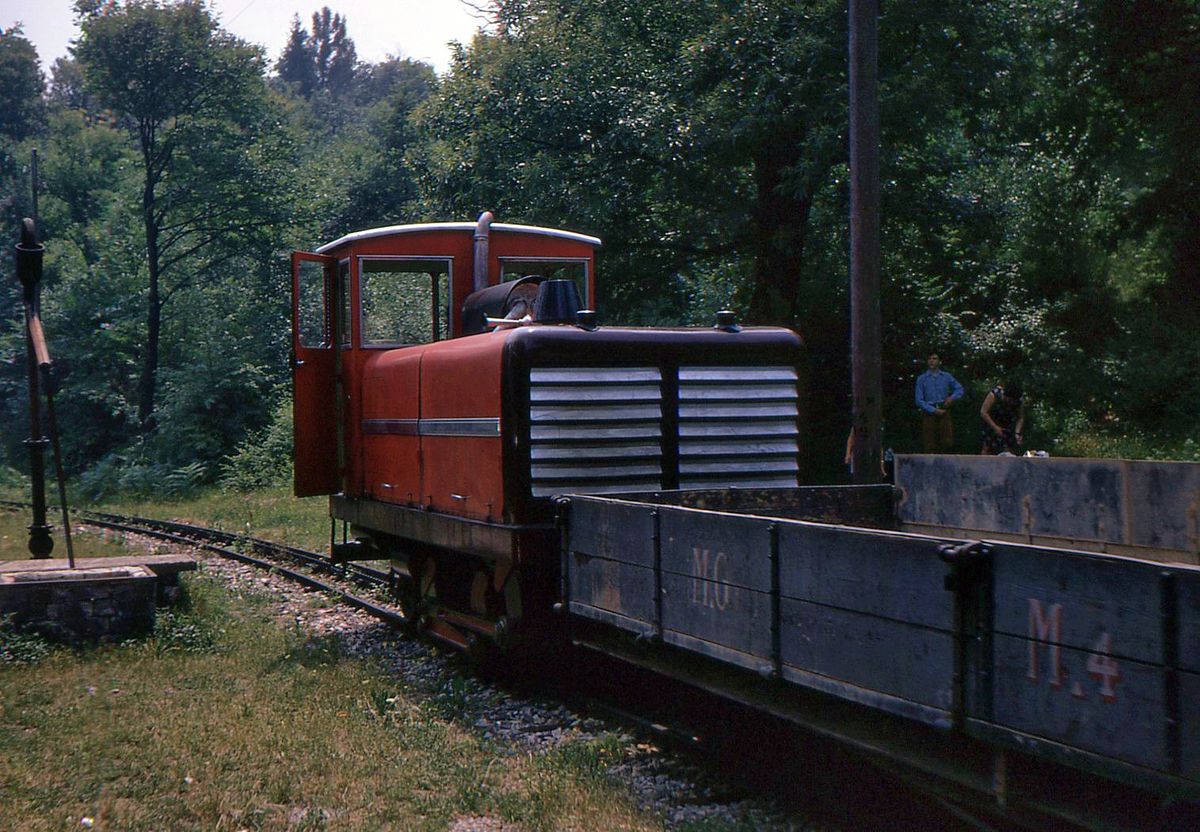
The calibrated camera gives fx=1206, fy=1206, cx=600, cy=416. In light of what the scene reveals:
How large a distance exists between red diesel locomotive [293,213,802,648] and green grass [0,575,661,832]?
1.04 m

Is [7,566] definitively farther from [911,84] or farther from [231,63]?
[231,63]

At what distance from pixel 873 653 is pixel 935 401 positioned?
1163cm

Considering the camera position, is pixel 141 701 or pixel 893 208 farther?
pixel 893 208

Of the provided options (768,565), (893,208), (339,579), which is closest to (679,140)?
(893,208)

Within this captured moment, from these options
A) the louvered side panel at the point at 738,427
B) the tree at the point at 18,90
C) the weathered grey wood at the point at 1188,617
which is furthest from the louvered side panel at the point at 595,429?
the tree at the point at 18,90

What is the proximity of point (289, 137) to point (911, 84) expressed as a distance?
22661 millimetres

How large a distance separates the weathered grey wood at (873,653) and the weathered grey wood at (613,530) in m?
1.07

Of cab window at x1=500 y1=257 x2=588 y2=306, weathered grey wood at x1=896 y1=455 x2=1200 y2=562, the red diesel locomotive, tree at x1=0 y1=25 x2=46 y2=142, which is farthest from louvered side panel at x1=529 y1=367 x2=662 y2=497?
tree at x1=0 y1=25 x2=46 y2=142

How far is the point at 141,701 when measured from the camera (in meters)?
7.34

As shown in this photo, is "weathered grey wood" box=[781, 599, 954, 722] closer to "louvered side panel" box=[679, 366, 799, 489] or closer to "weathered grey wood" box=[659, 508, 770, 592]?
"weathered grey wood" box=[659, 508, 770, 592]

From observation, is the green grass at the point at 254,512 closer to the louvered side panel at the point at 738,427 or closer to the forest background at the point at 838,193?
the forest background at the point at 838,193

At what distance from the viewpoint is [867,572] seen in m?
4.18

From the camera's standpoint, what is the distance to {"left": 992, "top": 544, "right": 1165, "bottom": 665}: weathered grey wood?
3207 mm

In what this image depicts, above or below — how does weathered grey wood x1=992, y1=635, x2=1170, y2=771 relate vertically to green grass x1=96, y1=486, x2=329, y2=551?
above
